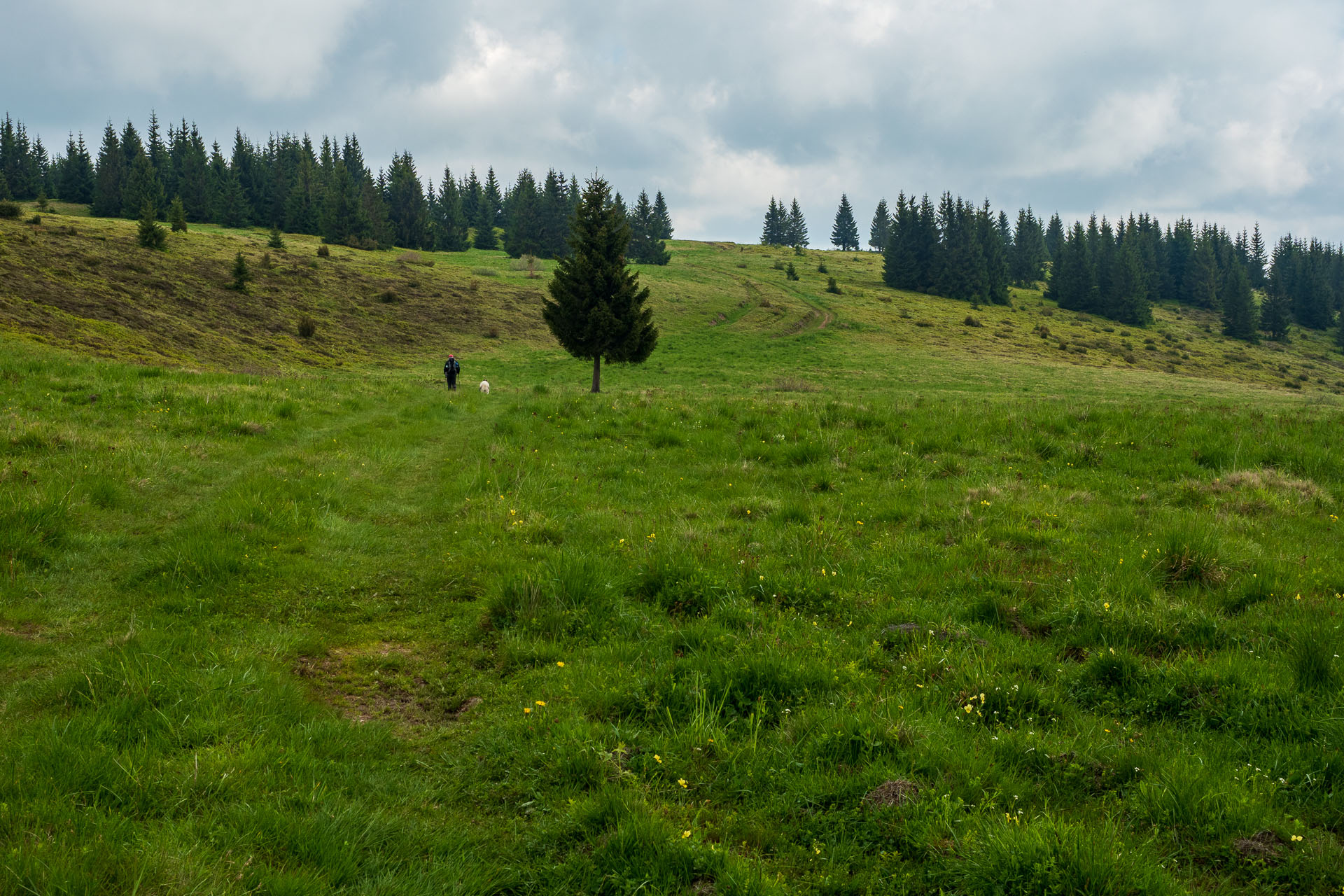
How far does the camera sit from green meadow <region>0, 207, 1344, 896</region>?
11.0 ft

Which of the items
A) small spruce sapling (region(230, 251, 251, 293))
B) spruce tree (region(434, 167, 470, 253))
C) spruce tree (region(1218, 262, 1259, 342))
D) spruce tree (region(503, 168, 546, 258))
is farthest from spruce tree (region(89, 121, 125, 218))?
spruce tree (region(1218, 262, 1259, 342))

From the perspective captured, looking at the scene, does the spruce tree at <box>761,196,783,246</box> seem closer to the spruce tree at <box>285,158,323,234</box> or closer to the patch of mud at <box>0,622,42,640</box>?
the spruce tree at <box>285,158,323,234</box>

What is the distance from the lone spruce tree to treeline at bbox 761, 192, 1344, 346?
3440 inches

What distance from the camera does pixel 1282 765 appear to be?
153 inches

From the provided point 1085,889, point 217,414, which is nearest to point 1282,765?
point 1085,889

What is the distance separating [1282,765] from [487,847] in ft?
15.1

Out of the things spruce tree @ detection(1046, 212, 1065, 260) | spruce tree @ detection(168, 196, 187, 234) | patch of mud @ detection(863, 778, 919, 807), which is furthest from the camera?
spruce tree @ detection(1046, 212, 1065, 260)

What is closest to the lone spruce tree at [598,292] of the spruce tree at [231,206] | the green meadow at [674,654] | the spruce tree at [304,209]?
the green meadow at [674,654]

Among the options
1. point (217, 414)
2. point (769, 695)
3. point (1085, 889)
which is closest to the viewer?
point (1085, 889)

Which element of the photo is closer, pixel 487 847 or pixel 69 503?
pixel 487 847

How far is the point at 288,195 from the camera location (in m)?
113

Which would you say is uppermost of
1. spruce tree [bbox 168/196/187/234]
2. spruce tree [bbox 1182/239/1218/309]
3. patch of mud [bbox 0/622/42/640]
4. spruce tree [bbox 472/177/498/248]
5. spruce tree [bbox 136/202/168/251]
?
spruce tree [bbox 472/177/498/248]

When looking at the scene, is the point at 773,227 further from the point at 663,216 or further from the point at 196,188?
the point at 196,188

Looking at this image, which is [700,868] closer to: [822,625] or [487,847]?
[487,847]
